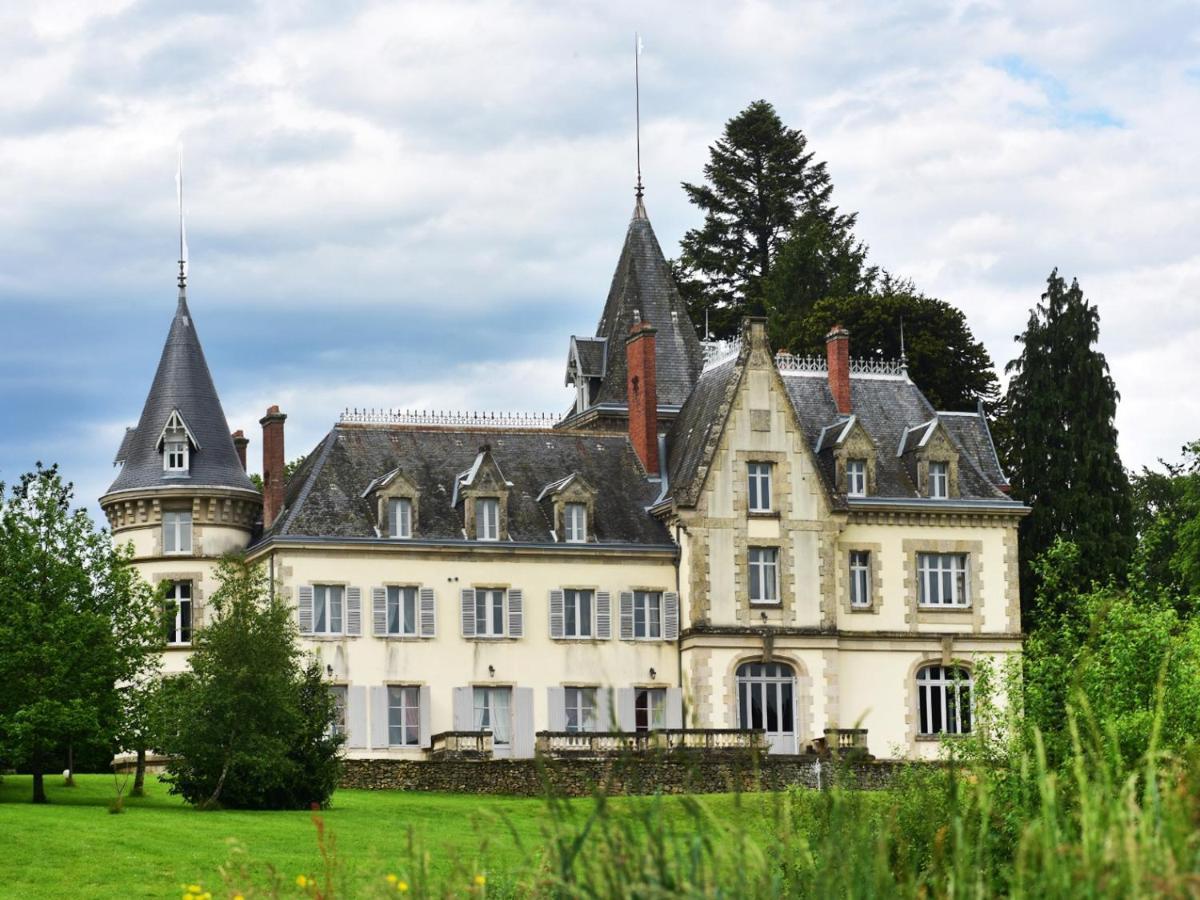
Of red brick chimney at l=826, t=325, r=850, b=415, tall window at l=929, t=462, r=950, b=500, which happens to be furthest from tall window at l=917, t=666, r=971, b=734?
red brick chimney at l=826, t=325, r=850, b=415

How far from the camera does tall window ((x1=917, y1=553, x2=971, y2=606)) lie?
171ft

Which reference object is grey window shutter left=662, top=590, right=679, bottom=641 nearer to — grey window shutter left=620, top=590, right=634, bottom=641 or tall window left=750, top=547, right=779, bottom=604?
grey window shutter left=620, top=590, right=634, bottom=641

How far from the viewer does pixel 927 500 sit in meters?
52.4

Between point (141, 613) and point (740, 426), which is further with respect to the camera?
point (740, 426)

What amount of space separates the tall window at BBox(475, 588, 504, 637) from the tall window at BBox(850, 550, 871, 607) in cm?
861

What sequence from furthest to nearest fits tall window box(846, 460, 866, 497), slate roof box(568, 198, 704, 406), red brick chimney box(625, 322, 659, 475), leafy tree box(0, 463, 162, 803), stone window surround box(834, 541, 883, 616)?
slate roof box(568, 198, 704, 406)
red brick chimney box(625, 322, 659, 475)
tall window box(846, 460, 866, 497)
stone window surround box(834, 541, 883, 616)
leafy tree box(0, 463, 162, 803)

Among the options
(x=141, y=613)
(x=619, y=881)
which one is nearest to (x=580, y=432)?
(x=141, y=613)

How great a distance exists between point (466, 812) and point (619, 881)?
2960 centimetres

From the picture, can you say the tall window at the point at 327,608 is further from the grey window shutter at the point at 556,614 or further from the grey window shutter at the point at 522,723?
the grey window shutter at the point at 556,614

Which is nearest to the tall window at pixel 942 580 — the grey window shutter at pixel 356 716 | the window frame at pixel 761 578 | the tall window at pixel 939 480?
the tall window at pixel 939 480

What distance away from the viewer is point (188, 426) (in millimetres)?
50844

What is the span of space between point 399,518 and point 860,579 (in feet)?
37.3

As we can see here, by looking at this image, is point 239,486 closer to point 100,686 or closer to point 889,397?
point 100,686

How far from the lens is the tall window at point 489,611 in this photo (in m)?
49.6
